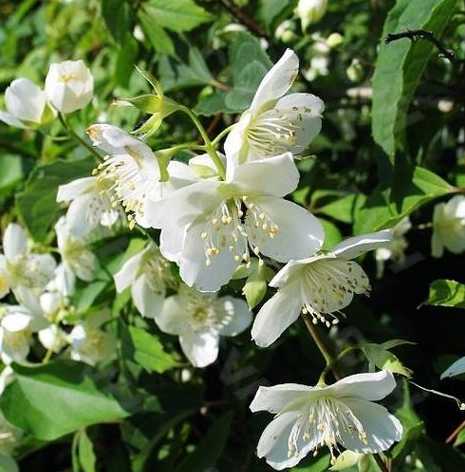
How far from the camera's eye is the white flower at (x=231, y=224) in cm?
105

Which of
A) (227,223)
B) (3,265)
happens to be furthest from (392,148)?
(3,265)

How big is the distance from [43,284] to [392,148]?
2.25 feet

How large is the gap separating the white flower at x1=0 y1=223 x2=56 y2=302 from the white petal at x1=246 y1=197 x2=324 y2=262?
61 cm

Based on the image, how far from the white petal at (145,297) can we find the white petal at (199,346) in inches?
3.4

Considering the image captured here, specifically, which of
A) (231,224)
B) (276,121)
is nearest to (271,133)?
(276,121)

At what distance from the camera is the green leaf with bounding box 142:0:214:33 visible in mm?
1717

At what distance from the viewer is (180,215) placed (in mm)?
A: 1069

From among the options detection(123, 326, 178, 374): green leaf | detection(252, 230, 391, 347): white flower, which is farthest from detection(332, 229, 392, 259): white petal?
detection(123, 326, 178, 374): green leaf

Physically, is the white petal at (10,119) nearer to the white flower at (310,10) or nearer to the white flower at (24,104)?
the white flower at (24,104)

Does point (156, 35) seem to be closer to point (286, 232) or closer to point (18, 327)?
point (18, 327)

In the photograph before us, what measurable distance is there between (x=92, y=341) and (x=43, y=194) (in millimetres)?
302

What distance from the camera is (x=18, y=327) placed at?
1.53 metres

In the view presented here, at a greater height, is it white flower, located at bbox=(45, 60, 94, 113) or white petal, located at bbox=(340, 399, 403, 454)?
white flower, located at bbox=(45, 60, 94, 113)

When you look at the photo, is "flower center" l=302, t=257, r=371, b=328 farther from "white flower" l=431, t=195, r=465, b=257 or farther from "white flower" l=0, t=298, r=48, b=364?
"white flower" l=0, t=298, r=48, b=364
